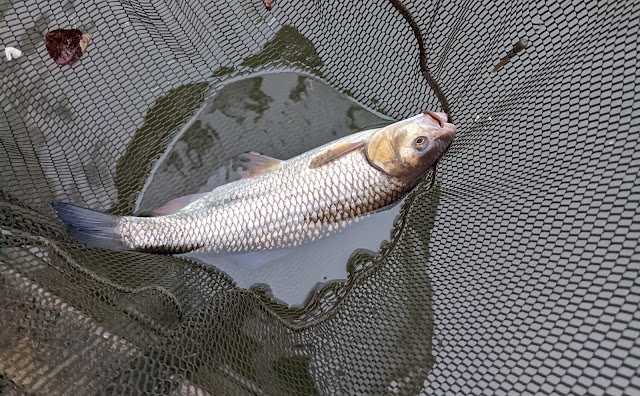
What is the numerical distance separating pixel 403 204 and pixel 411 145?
0.48m

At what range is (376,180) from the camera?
1.94m

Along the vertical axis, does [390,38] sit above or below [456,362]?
above

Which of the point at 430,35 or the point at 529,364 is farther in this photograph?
the point at 430,35

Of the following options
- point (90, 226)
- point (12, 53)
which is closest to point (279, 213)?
point (90, 226)

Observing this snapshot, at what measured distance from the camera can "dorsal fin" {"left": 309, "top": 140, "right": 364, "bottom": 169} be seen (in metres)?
1.93

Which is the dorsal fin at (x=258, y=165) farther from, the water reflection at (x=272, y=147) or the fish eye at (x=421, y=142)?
the fish eye at (x=421, y=142)

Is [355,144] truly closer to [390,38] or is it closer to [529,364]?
[390,38]

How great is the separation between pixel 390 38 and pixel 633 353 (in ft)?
5.57

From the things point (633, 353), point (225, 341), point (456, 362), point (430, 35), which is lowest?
point (456, 362)

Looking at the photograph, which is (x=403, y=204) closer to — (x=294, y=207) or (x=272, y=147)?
(x=294, y=207)

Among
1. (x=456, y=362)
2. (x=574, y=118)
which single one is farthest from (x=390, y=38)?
(x=456, y=362)

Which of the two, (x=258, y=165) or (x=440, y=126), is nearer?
(x=440, y=126)

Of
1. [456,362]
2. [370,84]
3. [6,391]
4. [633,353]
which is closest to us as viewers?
[6,391]

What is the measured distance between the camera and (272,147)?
7.68ft
